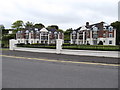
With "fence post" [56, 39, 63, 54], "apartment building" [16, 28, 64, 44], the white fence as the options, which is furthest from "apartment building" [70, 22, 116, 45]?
"fence post" [56, 39, 63, 54]

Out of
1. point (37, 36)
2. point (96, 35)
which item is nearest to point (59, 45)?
point (96, 35)

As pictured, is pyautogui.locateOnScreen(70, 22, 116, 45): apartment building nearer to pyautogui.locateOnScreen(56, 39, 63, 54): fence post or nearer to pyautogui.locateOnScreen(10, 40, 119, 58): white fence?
pyautogui.locateOnScreen(10, 40, 119, 58): white fence

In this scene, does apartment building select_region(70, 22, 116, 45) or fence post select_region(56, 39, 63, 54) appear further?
apartment building select_region(70, 22, 116, 45)

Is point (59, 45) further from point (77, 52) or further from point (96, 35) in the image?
point (96, 35)

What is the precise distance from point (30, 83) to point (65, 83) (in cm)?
122

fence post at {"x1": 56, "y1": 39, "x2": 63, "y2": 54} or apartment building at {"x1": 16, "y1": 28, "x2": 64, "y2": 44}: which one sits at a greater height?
apartment building at {"x1": 16, "y1": 28, "x2": 64, "y2": 44}

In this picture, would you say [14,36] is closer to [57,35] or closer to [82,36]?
[57,35]

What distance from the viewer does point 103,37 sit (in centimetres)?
4406

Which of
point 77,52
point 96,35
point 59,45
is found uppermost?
point 96,35

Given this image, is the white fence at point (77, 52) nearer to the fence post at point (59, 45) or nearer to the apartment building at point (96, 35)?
the fence post at point (59, 45)

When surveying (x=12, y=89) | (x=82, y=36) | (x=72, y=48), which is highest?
(x=82, y=36)

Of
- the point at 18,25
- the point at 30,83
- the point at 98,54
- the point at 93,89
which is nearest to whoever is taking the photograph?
the point at 93,89

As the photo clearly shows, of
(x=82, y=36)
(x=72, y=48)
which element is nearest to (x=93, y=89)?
(x=72, y=48)

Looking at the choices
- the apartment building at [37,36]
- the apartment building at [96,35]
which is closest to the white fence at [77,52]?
the apartment building at [96,35]
